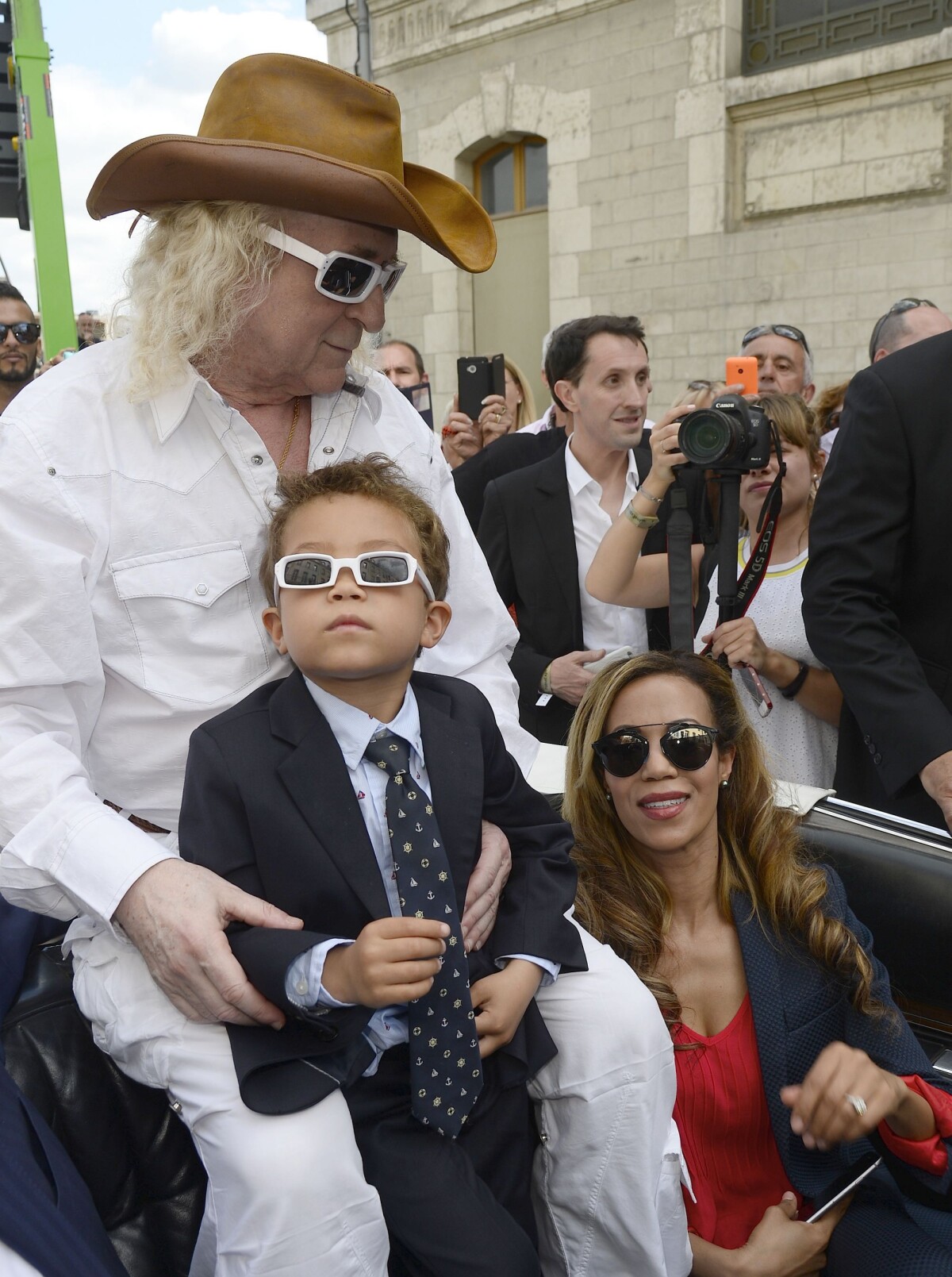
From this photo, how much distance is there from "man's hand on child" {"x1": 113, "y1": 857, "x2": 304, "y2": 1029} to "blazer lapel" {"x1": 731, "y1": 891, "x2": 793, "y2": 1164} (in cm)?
94

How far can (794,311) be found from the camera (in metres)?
9.40

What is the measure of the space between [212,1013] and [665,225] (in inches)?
385

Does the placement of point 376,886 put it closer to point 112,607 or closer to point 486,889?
point 486,889

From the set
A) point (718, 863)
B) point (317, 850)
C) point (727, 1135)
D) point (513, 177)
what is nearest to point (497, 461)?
point (718, 863)

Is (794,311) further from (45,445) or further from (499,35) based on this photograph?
(45,445)

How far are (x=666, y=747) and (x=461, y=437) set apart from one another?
122 inches

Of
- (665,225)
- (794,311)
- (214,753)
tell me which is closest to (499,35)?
(665,225)

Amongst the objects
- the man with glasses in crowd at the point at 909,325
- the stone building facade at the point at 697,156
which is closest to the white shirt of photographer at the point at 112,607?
the man with glasses in crowd at the point at 909,325

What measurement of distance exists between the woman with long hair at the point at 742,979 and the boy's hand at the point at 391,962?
0.69m

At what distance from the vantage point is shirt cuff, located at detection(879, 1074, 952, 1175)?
181cm

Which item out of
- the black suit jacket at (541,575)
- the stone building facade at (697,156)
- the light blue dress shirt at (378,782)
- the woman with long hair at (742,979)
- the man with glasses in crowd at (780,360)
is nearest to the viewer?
the light blue dress shirt at (378,782)

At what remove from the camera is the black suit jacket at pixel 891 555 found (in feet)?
6.93

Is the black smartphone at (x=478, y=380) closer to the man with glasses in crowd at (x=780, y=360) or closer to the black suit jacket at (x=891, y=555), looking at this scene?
the man with glasses in crowd at (x=780, y=360)

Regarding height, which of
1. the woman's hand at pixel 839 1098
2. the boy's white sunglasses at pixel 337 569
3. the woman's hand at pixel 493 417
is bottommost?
the woman's hand at pixel 839 1098
